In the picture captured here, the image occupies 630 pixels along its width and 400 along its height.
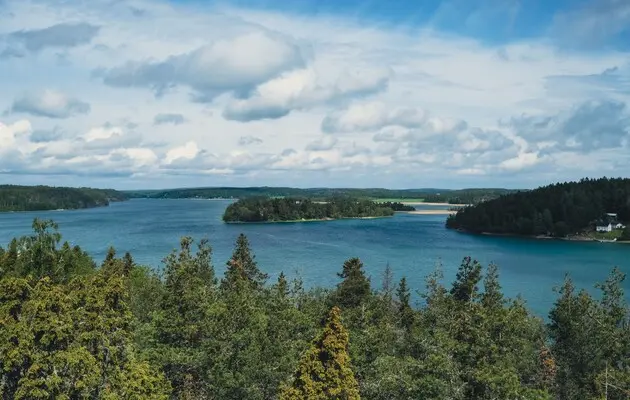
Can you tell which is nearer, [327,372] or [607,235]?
[327,372]

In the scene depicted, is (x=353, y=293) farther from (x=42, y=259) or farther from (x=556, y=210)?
(x=556, y=210)

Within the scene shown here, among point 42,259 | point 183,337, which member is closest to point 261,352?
point 183,337

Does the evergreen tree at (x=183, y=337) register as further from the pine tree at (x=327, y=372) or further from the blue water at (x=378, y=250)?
the blue water at (x=378, y=250)

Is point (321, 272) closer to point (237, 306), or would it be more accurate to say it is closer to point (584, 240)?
point (237, 306)

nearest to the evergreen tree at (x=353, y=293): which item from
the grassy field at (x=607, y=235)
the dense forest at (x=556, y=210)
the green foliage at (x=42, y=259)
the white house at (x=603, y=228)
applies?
the green foliage at (x=42, y=259)

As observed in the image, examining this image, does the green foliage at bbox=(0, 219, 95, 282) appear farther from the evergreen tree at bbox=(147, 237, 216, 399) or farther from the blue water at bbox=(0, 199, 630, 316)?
the blue water at bbox=(0, 199, 630, 316)

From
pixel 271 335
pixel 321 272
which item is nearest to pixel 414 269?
pixel 321 272

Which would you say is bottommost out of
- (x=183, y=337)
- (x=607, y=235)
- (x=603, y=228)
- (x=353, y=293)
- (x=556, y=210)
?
(x=607, y=235)
